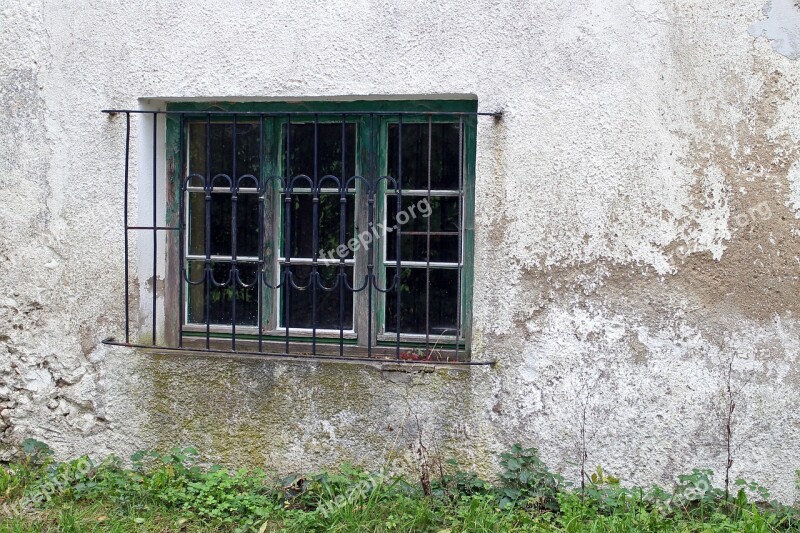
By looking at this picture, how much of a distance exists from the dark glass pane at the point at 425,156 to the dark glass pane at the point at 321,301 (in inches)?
21.9

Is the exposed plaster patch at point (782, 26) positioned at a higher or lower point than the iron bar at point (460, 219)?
higher

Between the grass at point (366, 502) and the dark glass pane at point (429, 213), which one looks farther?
the dark glass pane at point (429, 213)

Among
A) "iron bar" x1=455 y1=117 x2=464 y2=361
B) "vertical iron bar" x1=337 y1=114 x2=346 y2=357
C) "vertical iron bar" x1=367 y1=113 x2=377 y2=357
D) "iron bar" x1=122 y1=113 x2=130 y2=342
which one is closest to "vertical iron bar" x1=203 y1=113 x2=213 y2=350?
"iron bar" x1=122 y1=113 x2=130 y2=342

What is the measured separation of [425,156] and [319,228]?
0.64 m

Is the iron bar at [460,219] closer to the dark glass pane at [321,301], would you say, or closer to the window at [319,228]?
the window at [319,228]

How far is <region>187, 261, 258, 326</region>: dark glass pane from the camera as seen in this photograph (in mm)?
3963

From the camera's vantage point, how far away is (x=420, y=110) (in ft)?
12.2

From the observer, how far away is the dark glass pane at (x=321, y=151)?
12.7 feet

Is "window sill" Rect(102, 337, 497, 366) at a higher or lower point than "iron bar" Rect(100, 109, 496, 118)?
lower

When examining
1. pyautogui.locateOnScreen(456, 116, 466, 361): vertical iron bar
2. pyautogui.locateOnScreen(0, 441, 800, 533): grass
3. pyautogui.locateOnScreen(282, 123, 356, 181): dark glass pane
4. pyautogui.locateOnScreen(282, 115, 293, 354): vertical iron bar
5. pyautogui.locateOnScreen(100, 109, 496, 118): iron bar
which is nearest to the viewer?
pyautogui.locateOnScreen(0, 441, 800, 533): grass

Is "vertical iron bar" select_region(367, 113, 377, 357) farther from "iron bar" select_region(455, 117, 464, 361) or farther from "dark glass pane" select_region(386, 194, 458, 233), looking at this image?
"iron bar" select_region(455, 117, 464, 361)

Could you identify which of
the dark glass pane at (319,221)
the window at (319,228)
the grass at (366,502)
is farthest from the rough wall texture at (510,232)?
the dark glass pane at (319,221)

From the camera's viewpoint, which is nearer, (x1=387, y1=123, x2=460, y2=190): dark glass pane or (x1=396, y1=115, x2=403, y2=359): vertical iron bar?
(x1=396, y1=115, x2=403, y2=359): vertical iron bar

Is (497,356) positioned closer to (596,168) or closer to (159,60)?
(596,168)
